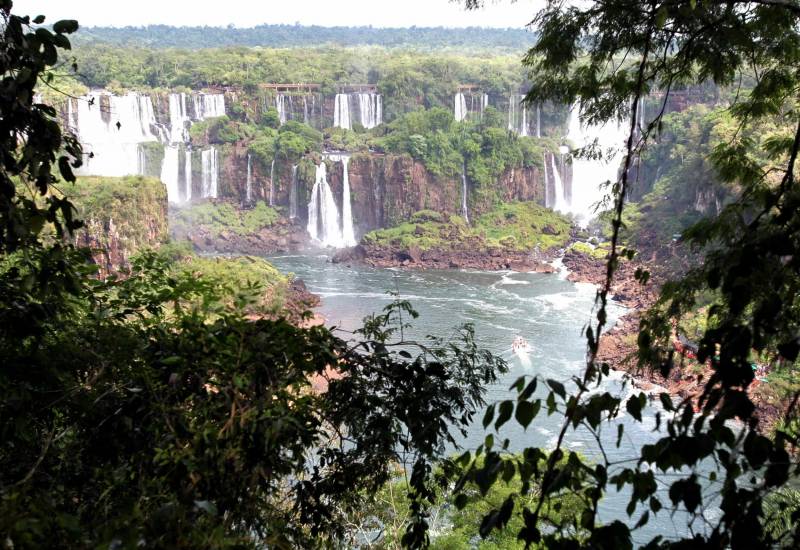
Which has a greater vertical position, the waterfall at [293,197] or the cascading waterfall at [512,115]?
the cascading waterfall at [512,115]

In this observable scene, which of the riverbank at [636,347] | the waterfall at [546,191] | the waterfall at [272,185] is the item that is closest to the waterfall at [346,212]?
the waterfall at [272,185]

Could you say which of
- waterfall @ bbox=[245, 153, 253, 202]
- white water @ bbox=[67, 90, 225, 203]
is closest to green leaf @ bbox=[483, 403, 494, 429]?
white water @ bbox=[67, 90, 225, 203]

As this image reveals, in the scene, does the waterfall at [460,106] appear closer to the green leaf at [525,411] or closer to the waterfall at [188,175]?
the waterfall at [188,175]

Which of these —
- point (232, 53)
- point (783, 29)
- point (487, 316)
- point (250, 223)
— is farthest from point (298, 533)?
point (232, 53)

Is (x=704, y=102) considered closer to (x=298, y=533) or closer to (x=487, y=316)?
(x=487, y=316)

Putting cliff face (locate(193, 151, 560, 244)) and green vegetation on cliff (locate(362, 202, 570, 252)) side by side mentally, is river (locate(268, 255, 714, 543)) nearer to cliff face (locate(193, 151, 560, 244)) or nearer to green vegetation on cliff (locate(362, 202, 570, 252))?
green vegetation on cliff (locate(362, 202, 570, 252))

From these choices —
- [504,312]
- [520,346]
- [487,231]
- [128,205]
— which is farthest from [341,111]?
[520,346]
